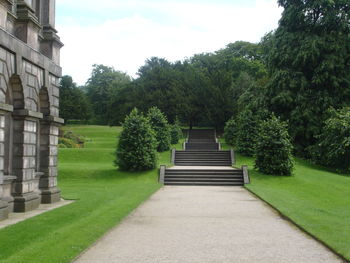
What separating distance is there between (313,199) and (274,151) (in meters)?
6.80

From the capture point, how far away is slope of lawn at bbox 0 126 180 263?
269 inches

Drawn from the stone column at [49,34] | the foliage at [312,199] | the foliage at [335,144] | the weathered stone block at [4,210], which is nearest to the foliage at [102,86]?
the foliage at [335,144]

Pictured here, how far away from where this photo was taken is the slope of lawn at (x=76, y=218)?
269 inches

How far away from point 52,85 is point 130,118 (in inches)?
355

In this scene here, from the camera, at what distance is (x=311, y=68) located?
3181cm

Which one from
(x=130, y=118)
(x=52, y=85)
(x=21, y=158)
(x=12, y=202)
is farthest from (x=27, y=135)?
(x=130, y=118)

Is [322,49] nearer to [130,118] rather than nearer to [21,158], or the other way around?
[130,118]

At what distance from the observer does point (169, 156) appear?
98.9 ft

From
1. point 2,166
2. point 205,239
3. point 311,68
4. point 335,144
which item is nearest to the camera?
point 205,239

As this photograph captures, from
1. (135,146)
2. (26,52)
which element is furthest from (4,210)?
(135,146)

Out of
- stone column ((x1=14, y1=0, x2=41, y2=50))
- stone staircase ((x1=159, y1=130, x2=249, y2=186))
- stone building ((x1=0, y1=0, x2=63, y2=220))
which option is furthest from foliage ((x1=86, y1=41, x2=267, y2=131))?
stone column ((x1=14, y1=0, x2=41, y2=50))

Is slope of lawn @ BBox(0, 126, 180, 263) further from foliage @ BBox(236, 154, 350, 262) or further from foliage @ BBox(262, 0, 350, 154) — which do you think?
foliage @ BBox(262, 0, 350, 154)

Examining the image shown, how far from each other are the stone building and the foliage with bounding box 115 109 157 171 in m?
8.52

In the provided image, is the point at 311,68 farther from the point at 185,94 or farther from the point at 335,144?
the point at 185,94
